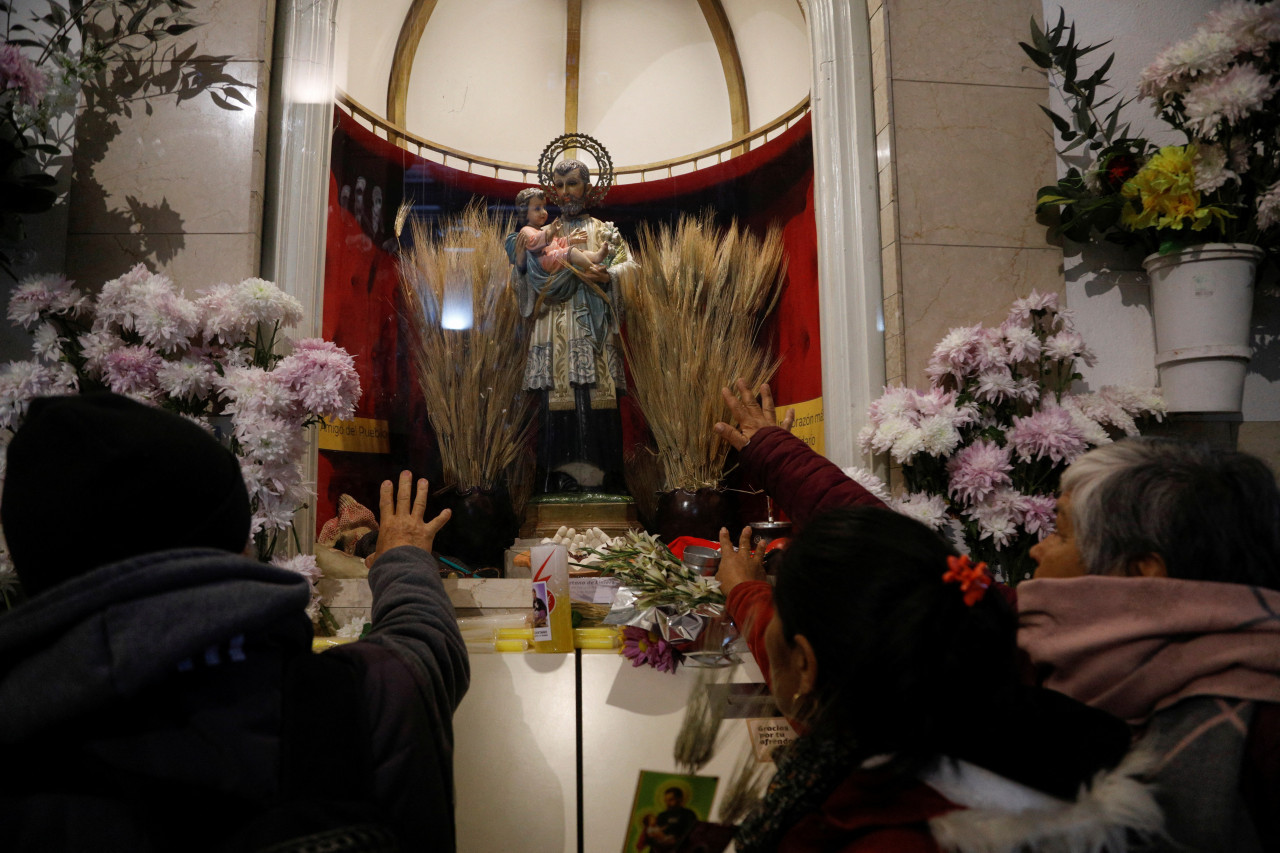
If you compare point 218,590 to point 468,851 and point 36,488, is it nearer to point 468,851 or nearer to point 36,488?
point 36,488

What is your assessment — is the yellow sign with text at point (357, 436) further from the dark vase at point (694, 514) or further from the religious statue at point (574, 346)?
the dark vase at point (694, 514)

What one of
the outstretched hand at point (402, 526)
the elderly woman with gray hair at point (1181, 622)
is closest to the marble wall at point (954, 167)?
the elderly woman with gray hair at point (1181, 622)

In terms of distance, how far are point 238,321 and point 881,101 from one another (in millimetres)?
2092

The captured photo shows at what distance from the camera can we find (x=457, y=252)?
3.26 m

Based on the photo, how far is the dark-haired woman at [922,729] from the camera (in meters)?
0.80

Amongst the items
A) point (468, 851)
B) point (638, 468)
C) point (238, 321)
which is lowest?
point (468, 851)

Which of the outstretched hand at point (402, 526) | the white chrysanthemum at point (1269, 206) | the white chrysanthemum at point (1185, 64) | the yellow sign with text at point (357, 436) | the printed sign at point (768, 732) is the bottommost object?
the printed sign at point (768, 732)

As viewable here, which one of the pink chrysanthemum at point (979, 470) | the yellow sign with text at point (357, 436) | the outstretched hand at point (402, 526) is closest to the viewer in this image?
the outstretched hand at point (402, 526)

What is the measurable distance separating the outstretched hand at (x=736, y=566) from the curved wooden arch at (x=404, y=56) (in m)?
2.75

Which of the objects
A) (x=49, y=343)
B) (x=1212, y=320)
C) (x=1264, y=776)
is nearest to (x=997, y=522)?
(x=1212, y=320)

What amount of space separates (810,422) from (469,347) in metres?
1.32

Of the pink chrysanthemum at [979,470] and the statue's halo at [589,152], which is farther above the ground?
the statue's halo at [589,152]

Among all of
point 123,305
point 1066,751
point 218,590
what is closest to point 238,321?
point 123,305

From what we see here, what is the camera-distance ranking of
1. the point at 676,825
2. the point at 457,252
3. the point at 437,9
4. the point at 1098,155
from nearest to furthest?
the point at 676,825 → the point at 1098,155 → the point at 457,252 → the point at 437,9
